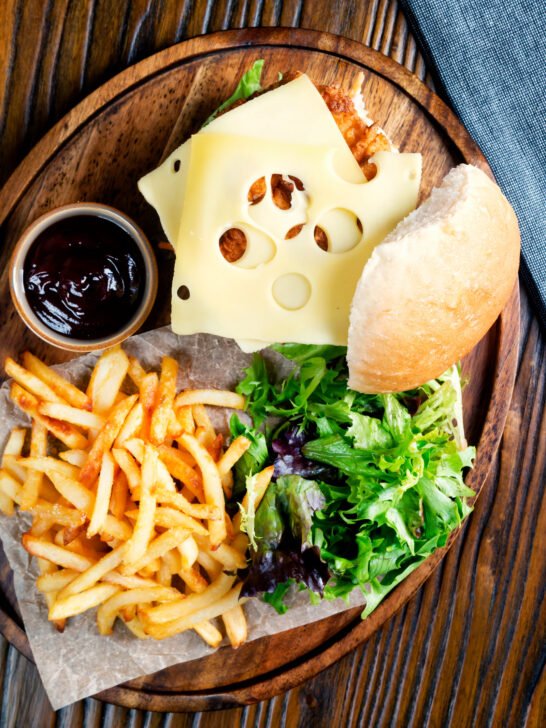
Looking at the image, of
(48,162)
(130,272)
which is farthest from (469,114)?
(48,162)

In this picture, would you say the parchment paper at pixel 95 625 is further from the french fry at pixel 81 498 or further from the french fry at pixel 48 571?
the french fry at pixel 81 498

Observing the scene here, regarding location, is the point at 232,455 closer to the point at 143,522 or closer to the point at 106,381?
the point at 143,522

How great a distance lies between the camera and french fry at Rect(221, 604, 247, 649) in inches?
77.3

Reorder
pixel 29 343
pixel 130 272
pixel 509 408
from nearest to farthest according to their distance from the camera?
pixel 130 272 < pixel 29 343 < pixel 509 408

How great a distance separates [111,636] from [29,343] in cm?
98

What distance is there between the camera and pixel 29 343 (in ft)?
6.92

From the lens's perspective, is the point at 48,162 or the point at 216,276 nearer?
the point at 216,276

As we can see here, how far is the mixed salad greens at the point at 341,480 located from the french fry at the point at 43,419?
497 millimetres

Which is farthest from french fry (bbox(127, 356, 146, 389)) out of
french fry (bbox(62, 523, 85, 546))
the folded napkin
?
the folded napkin

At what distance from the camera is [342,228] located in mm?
1843

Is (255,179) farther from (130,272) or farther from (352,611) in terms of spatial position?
(352,611)

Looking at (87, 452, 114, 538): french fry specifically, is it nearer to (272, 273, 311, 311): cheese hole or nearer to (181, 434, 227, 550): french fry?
(181, 434, 227, 550): french fry

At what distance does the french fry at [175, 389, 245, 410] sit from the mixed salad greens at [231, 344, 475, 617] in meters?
0.08

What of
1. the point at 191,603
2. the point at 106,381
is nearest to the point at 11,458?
the point at 106,381
